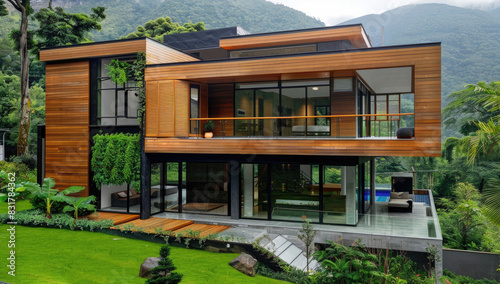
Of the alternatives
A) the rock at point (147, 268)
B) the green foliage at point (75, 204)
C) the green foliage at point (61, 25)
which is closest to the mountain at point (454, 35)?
the green foliage at point (61, 25)

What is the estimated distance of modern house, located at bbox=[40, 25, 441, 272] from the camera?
1278 cm

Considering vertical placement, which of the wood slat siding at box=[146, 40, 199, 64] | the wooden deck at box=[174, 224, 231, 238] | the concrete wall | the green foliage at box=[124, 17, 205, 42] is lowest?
the concrete wall

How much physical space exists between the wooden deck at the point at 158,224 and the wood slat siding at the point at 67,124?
195cm

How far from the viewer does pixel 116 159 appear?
15492mm

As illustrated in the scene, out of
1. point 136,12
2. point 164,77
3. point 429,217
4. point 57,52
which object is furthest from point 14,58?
point 429,217

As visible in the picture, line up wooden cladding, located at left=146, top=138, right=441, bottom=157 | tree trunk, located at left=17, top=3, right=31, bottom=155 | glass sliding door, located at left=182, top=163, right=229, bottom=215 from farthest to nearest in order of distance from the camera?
tree trunk, located at left=17, top=3, right=31, bottom=155
glass sliding door, located at left=182, top=163, right=229, bottom=215
wooden cladding, located at left=146, top=138, right=441, bottom=157

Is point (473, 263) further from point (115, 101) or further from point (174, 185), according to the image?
point (115, 101)

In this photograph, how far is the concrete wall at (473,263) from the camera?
41.8 feet

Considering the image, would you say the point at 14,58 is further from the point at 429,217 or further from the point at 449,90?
the point at 449,90

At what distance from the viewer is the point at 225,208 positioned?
15617 mm

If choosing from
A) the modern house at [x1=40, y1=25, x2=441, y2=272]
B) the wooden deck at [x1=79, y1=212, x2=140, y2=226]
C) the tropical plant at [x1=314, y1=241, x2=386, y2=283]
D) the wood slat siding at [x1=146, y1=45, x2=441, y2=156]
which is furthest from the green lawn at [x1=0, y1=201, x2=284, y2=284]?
the wood slat siding at [x1=146, y1=45, x2=441, y2=156]

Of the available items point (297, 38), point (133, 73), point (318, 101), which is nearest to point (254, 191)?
point (318, 101)

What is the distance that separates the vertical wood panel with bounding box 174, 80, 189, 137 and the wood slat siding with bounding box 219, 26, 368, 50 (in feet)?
14.3

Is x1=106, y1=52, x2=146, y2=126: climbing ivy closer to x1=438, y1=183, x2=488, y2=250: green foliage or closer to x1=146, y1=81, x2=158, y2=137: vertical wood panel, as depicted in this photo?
x1=146, y1=81, x2=158, y2=137: vertical wood panel
